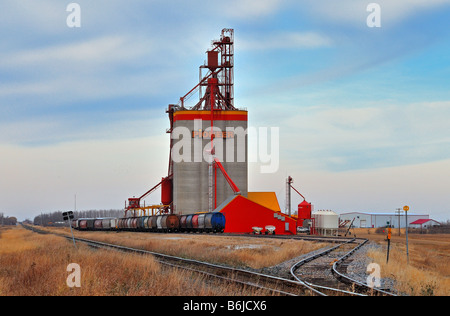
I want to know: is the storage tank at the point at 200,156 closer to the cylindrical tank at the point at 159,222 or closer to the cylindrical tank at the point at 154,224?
the cylindrical tank at the point at 154,224

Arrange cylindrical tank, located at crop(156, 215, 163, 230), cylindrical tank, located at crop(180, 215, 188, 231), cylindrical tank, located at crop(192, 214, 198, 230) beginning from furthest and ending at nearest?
cylindrical tank, located at crop(156, 215, 163, 230)
cylindrical tank, located at crop(180, 215, 188, 231)
cylindrical tank, located at crop(192, 214, 198, 230)

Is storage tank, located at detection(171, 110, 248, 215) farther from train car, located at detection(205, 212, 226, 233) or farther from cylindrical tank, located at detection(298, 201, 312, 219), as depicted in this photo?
train car, located at detection(205, 212, 226, 233)

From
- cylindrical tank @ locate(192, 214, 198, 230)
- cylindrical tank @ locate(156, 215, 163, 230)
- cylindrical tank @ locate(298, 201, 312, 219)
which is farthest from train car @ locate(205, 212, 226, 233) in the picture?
cylindrical tank @ locate(298, 201, 312, 219)

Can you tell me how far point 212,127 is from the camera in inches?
3504

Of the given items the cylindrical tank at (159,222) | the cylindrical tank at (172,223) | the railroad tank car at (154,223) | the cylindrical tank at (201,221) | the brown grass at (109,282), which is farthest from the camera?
the railroad tank car at (154,223)

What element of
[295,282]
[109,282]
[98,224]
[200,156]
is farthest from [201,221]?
[109,282]

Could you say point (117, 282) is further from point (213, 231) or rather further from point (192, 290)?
point (213, 231)

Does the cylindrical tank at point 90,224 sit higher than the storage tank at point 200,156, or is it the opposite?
the storage tank at point 200,156

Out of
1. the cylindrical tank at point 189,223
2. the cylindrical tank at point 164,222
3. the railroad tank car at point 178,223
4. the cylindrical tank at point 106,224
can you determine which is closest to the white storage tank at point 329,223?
the railroad tank car at point 178,223

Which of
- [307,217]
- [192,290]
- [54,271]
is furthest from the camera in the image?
[307,217]

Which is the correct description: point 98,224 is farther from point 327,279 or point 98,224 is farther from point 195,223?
point 327,279
